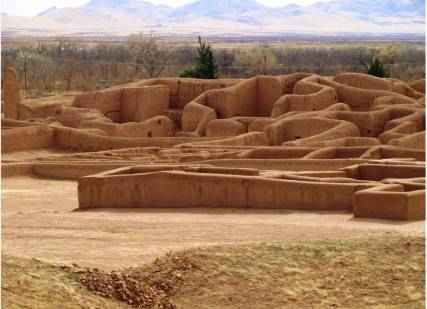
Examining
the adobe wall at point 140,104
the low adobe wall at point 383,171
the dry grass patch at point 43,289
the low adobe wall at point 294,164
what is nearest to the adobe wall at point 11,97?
the adobe wall at point 140,104

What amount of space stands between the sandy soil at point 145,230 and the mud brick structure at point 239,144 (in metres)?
0.48

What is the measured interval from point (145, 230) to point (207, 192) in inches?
124

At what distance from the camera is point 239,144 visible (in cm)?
2905

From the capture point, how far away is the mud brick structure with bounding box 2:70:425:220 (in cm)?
1869

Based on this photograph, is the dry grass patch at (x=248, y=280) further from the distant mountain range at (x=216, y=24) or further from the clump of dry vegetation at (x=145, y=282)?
the distant mountain range at (x=216, y=24)

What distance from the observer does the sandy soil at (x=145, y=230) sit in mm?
13445

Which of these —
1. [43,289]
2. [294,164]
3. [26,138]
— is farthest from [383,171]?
[26,138]

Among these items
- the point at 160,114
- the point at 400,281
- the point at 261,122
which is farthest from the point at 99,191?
the point at 160,114

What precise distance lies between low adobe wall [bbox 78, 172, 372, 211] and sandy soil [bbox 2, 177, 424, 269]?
0.35 meters

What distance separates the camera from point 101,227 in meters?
16.5

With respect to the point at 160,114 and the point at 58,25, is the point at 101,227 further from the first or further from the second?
the point at 58,25

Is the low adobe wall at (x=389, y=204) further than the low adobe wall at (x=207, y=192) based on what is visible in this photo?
No

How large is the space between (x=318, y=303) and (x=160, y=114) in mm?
25585

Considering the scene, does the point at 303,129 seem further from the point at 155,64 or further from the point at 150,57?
the point at 150,57
